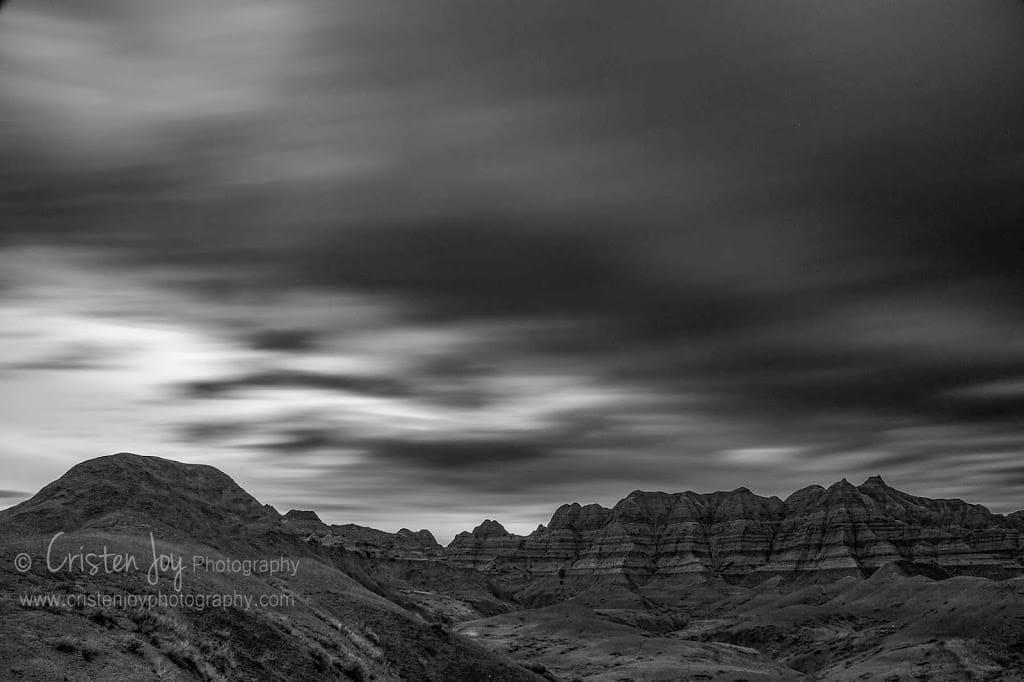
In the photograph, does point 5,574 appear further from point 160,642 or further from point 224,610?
point 224,610

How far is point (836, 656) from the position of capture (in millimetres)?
106938

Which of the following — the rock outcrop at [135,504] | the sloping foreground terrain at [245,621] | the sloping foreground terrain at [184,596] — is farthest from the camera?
the rock outcrop at [135,504]

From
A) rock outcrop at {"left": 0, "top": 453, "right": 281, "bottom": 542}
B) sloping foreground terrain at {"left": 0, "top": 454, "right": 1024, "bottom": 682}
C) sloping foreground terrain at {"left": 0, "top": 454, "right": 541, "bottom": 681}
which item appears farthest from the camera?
rock outcrop at {"left": 0, "top": 453, "right": 281, "bottom": 542}

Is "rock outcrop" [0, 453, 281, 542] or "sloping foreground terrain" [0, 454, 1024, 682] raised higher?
"rock outcrop" [0, 453, 281, 542]

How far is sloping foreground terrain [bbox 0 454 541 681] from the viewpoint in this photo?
992 inches

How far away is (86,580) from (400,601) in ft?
160

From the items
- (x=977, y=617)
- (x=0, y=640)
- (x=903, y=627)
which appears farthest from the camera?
(x=903, y=627)

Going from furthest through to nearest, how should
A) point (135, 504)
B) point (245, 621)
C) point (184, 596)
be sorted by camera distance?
point (135, 504) < point (245, 621) < point (184, 596)

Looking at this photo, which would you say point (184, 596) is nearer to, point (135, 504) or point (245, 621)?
point (245, 621)

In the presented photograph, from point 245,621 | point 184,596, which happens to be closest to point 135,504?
point 184,596

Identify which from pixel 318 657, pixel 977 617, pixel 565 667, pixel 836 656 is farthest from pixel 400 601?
pixel 977 617

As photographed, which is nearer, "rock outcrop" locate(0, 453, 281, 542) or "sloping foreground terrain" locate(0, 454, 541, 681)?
"sloping foreground terrain" locate(0, 454, 541, 681)

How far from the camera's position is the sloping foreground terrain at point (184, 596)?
2519 centimetres

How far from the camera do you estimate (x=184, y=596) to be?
3403 cm
